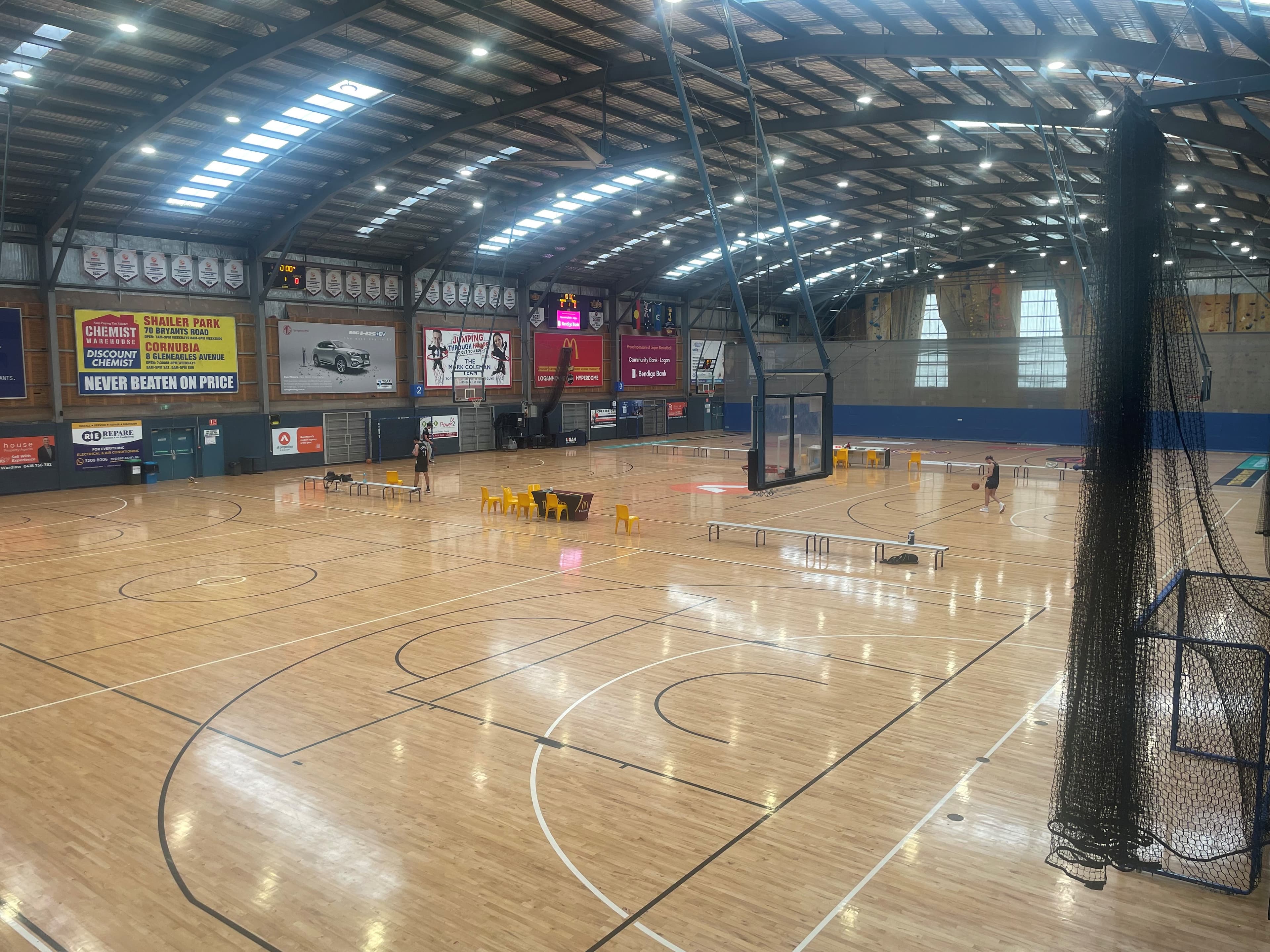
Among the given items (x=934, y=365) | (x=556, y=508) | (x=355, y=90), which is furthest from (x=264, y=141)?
(x=934, y=365)

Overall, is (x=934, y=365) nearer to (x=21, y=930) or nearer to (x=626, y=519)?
(x=626, y=519)

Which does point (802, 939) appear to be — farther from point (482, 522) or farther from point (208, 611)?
point (482, 522)

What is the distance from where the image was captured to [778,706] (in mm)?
9695

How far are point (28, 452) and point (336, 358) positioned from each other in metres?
11.7

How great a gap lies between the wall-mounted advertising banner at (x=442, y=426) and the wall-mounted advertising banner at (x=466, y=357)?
1.48 metres

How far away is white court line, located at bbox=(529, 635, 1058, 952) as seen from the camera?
19.2 feet

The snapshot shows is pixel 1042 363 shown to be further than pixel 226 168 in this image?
Yes

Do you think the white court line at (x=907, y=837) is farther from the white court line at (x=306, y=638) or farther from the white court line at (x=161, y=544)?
A: the white court line at (x=161, y=544)

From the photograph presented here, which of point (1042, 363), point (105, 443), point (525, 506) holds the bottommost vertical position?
point (525, 506)

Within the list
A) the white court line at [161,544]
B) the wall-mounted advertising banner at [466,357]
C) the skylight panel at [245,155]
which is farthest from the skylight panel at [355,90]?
the wall-mounted advertising banner at [466,357]

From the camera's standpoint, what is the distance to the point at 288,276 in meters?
32.9

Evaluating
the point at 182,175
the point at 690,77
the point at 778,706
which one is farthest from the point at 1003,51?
the point at 182,175

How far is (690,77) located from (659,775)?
20379 millimetres

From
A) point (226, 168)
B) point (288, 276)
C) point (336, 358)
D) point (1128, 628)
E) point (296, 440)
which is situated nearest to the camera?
point (1128, 628)
